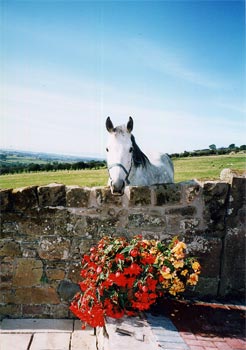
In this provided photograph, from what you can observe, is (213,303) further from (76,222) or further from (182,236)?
(76,222)

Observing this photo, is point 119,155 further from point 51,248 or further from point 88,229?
point 51,248

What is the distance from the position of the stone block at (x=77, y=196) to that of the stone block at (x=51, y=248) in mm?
448

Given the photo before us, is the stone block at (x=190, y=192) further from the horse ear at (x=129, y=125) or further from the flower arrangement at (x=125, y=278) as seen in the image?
the horse ear at (x=129, y=125)

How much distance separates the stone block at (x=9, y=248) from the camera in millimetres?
4117

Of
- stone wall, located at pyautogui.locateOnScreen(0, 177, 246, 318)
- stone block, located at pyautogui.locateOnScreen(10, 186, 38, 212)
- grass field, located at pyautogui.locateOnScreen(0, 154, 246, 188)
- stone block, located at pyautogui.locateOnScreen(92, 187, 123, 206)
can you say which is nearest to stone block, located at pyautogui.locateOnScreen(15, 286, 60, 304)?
stone wall, located at pyautogui.locateOnScreen(0, 177, 246, 318)

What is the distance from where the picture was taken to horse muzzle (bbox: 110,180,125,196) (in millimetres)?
4035

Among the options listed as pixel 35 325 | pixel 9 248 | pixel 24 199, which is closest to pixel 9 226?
pixel 9 248

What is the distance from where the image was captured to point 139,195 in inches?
162

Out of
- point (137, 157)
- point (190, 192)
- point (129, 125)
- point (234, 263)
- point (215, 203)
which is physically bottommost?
point (234, 263)

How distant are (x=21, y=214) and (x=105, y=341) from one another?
1721 millimetres

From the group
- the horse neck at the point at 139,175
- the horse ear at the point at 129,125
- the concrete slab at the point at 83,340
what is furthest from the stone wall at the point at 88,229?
the horse ear at the point at 129,125

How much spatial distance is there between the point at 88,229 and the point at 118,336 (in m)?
1.41

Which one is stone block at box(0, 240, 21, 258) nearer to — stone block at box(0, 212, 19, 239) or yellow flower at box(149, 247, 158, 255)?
stone block at box(0, 212, 19, 239)

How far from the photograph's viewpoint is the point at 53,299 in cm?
419
